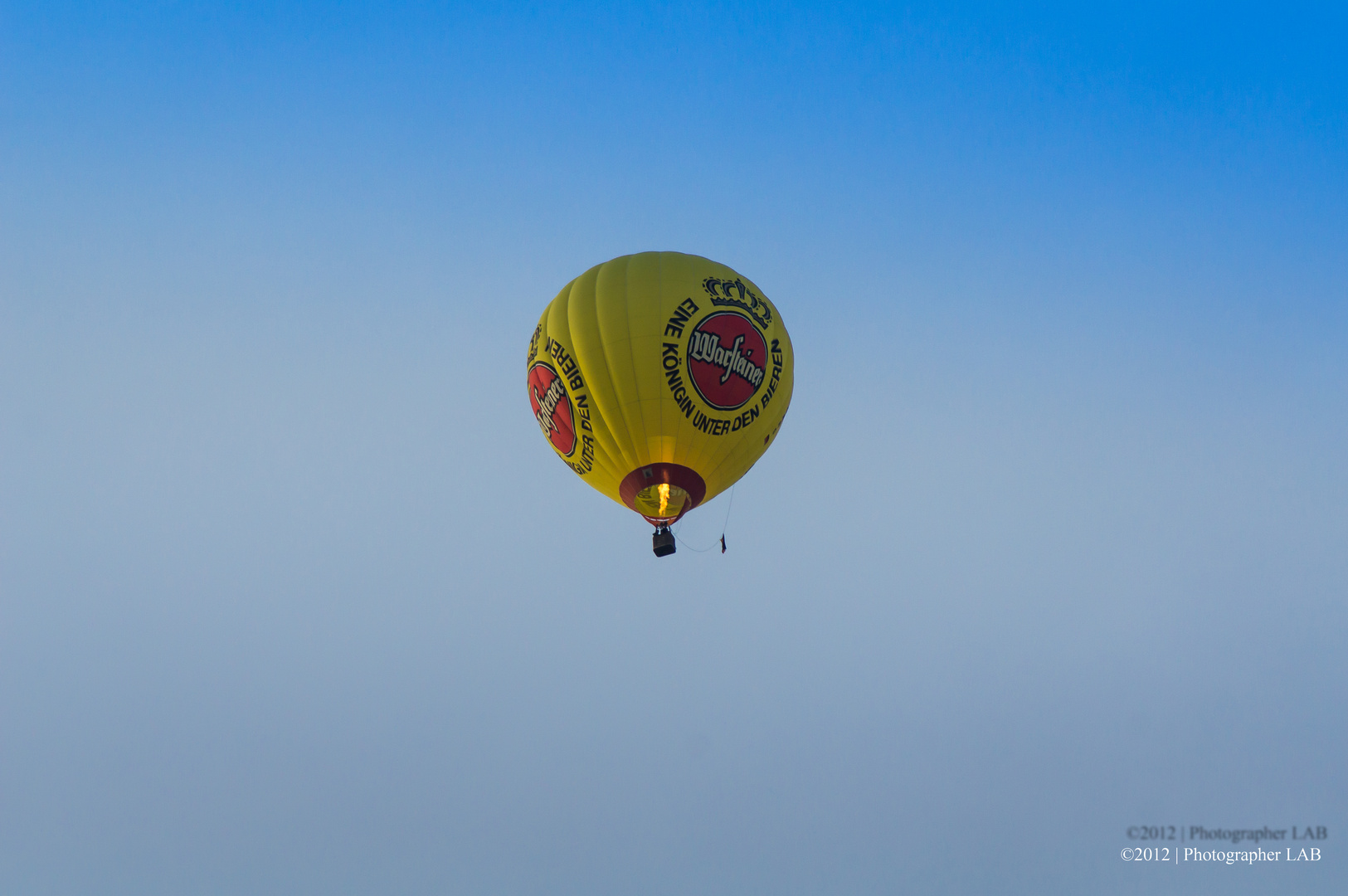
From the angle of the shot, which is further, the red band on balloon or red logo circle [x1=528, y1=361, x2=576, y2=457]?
red logo circle [x1=528, y1=361, x2=576, y2=457]

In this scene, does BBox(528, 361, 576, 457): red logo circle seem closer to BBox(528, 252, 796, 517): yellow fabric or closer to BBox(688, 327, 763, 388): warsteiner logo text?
BBox(528, 252, 796, 517): yellow fabric

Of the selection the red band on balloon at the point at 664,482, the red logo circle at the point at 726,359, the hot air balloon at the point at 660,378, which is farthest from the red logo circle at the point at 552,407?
the red logo circle at the point at 726,359

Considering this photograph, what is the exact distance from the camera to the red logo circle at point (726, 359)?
20.2m

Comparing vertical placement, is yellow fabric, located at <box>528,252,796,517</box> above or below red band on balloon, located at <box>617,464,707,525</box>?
above

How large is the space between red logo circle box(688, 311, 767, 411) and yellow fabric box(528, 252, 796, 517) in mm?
15

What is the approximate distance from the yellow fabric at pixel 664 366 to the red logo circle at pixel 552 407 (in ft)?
0.29

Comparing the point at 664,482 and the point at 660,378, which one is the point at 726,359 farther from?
the point at 664,482

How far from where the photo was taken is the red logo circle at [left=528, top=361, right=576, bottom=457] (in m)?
21.0

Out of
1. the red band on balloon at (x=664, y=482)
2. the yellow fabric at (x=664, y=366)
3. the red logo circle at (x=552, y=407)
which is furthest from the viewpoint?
the red logo circle at (x=552, y=407)

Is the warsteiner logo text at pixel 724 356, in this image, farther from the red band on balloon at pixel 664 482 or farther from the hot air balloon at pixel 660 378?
the red band on balloon at pixel 664 482

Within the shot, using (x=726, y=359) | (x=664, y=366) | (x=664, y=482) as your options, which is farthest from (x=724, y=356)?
(x=664, y=482)

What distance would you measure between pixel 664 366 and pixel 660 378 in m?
0.22

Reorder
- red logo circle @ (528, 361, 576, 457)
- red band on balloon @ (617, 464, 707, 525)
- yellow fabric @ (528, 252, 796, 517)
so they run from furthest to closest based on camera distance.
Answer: red logo circle @ (528, 361, 576, 457)
red band on balloon @ (617, 464, 707, 525)
yellow fabric @ (528, 252, 796, 517)

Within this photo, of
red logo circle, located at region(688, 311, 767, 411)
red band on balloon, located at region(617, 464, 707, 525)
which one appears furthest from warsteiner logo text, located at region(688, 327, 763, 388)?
red band on balloon, located at region(617, 464, 707, 525)
